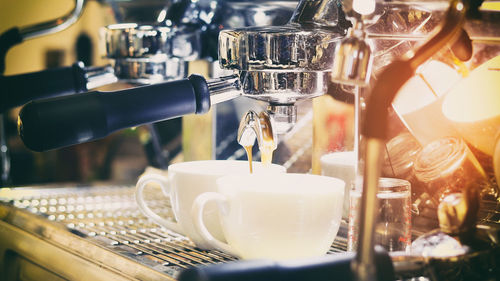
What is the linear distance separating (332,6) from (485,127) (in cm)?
19

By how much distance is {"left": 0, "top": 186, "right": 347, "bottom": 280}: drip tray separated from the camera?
0.53 metres

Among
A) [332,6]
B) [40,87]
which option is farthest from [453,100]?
[40,87]

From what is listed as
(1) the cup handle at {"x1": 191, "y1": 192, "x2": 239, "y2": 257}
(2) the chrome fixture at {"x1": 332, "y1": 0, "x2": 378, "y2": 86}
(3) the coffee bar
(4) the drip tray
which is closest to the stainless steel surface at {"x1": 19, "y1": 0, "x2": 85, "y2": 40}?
(3) the coffee bar

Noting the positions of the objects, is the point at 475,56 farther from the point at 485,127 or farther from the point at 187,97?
the point at 187,97

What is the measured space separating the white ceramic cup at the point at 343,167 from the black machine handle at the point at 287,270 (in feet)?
0.84

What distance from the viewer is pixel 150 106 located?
46 cm

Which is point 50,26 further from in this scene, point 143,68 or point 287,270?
point 287,270

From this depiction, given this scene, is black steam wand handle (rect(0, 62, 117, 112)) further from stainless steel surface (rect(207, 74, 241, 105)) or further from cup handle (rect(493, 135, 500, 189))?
cup handle (rect(493, 135, 500, 189))

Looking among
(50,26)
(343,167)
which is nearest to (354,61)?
(343,167)

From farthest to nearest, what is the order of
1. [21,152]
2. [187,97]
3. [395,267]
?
[21,152] < [187,97] < [395,267]

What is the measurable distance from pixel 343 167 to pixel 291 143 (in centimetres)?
12

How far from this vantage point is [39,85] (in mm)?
640

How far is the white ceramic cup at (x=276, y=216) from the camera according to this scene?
0.46 meters

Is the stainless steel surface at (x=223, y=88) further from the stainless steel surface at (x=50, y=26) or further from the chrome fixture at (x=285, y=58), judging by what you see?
the stainless steel surface at (x=50, y=26)
